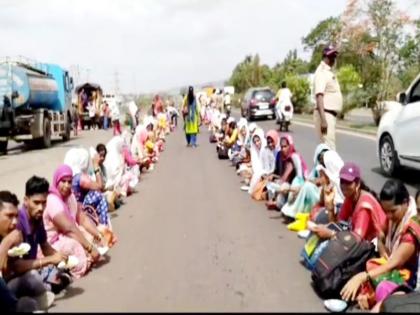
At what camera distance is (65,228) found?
543 cm

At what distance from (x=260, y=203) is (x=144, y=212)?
5.86 feet

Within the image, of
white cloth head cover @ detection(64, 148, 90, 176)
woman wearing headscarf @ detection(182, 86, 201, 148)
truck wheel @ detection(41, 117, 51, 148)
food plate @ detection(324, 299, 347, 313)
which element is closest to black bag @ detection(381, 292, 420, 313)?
food plate @ detection(324, 299, 347, 313)

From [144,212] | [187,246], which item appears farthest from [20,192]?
[187,246]

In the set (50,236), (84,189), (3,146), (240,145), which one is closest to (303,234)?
(84,189)

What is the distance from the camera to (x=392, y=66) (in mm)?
23203

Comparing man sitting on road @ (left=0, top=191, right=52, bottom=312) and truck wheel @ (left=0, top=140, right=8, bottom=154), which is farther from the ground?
man sitting on road @ (left=0, top=191, right=52, bottom=312)

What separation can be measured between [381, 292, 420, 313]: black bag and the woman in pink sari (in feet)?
9.42

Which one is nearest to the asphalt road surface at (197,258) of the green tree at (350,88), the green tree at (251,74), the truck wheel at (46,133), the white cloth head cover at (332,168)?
the white cloth head cover at (332,168)

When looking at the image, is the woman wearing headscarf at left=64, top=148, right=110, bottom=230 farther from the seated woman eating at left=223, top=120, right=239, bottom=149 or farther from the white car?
the seated woman eating at left=223, top=120, right=239, bottom=149

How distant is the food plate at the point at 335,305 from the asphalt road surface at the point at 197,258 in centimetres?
7

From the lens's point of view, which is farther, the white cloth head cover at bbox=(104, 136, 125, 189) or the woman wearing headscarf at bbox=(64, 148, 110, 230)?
the white cloth head cover at bbox=(104, 136, 125, 189)

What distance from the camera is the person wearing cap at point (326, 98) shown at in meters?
8.47

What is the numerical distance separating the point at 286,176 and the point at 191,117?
34.6 feet

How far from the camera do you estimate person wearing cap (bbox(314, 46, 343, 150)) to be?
333 inches
